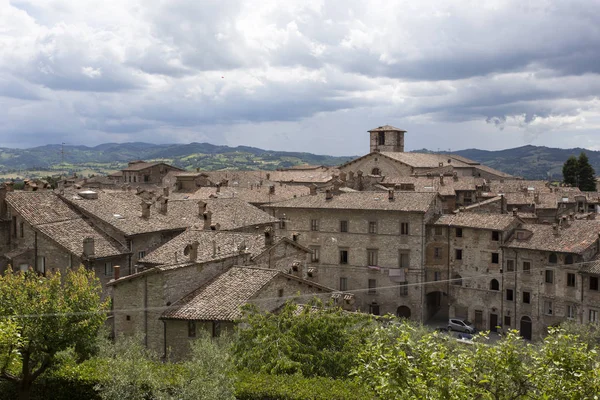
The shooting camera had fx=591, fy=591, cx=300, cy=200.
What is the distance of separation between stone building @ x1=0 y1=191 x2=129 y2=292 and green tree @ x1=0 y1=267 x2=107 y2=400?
14.3 meters

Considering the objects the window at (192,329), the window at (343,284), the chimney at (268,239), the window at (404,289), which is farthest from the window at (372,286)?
the window at (192,329)

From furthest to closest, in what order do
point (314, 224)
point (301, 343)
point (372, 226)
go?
point (314, 224) < point (372, 226) < point (301, 343)

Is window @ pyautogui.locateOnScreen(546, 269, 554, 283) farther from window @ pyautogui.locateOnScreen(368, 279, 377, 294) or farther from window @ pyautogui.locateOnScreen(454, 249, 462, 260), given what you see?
window @ pyautogui.locateOnScreen(368, 279, 377, 294)

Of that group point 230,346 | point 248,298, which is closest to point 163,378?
point 230,346

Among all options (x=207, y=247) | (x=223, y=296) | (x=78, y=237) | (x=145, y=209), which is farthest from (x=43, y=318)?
(x=145, y=209)

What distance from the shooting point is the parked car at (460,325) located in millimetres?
54819

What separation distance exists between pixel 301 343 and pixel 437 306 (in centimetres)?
4133

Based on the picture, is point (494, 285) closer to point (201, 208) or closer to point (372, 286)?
point (372, 286)

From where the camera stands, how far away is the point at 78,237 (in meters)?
39.7

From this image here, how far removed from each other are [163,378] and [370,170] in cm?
8402

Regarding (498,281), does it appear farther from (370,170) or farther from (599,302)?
(370,170)

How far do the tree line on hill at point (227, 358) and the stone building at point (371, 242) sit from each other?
31154 mm

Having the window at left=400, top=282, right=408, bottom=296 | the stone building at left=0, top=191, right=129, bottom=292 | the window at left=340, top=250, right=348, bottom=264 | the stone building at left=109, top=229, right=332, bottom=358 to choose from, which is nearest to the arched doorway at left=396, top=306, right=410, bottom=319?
the window at left=400, top=282, right=408, bottom=296

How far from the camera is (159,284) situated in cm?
3134
